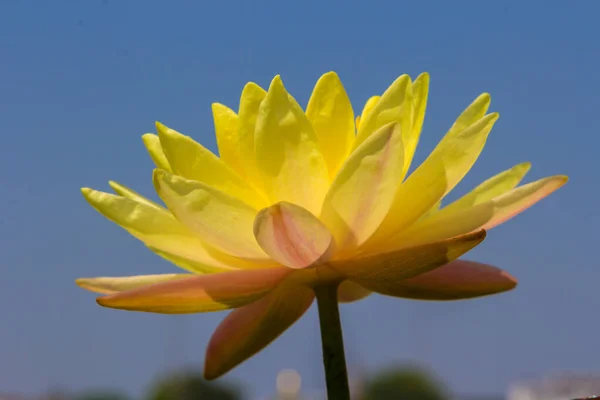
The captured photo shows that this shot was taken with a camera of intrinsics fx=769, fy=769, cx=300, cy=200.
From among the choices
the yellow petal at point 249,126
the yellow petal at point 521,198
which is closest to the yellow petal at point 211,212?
the yellow petal at point 249,126

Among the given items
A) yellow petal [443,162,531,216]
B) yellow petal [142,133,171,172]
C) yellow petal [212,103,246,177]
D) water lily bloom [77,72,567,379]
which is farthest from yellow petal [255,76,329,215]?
yellow petal [142,133,171,172]

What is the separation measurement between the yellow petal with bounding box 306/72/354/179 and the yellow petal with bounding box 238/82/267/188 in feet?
0.29

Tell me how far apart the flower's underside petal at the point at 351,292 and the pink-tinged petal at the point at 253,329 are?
0.15 m

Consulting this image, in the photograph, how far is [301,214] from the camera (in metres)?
1.04

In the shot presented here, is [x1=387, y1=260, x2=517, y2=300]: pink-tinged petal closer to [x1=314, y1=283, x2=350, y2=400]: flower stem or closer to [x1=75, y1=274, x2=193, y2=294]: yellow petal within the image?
[x1=314, y1=283, x2=350, y2=400]: flower stem

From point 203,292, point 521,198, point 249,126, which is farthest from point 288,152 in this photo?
point 521,198

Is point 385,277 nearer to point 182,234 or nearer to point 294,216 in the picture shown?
point 294,216

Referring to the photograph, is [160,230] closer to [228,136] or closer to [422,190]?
[228,136]

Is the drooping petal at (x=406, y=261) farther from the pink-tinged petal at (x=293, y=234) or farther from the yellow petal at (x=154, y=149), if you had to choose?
the yellow petal at (x=154, y=149)

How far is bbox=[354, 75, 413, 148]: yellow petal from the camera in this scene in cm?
116

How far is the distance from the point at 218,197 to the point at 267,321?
213mm

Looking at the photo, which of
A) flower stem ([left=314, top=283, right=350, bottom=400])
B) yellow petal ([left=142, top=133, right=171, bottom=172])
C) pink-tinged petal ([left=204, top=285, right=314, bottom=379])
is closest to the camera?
flower stem ([left=314, top=283, right=350, bottom=400])

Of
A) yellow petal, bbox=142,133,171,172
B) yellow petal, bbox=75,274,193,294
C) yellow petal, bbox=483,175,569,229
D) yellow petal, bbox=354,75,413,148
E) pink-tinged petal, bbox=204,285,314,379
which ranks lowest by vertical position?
pink-tinged petal, bbox=204,285,314,379

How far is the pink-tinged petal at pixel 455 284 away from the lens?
116cm
